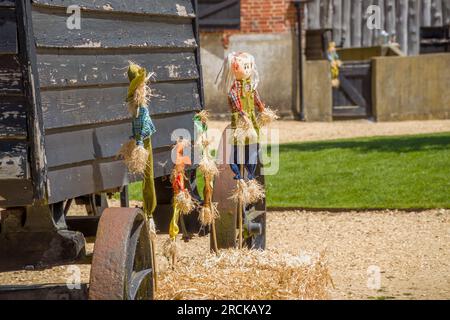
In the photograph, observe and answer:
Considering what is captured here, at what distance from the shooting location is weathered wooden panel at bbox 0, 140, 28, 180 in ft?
15.8

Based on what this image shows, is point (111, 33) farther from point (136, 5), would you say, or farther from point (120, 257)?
point (120, 257)

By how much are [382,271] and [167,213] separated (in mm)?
1720

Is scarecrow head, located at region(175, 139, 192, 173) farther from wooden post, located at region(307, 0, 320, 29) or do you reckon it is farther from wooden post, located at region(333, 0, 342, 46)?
wooden post, located at region(333, 0, 342, 46)

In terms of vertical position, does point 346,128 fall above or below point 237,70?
below

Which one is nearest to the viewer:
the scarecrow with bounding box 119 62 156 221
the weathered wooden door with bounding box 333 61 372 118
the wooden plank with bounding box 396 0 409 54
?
the scarecrow with bounding box 119 62 156 221

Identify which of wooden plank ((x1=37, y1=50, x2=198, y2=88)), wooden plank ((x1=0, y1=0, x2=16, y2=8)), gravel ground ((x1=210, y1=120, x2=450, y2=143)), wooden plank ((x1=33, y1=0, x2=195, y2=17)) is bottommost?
gravel ground ((x1=210, y1=120, x2=450, y2=143))

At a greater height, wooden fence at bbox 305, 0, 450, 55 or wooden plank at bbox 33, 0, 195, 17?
wooden plank at bbox 33, 0, 195, 17

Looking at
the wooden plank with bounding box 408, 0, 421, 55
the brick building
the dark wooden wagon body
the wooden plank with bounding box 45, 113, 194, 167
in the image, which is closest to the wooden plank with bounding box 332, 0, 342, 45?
the wooden plank with bounding box 408, 0, 421, 55

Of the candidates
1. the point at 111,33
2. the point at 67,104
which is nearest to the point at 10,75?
the point at 67,104

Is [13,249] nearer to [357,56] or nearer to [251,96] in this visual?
[251,96]

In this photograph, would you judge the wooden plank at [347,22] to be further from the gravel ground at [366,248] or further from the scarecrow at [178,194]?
the scarecrow at [178,194]

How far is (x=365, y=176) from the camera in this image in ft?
40.4

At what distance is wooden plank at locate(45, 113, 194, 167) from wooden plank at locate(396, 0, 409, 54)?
16.8 metres

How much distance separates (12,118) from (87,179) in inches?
32.1
